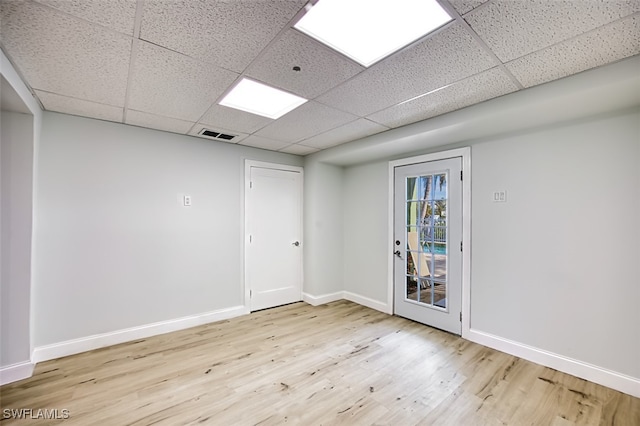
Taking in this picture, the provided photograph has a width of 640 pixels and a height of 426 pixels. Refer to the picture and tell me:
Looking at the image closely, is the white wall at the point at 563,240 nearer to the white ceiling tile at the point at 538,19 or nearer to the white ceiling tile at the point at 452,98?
the white ceiling tile at the point at 452,98

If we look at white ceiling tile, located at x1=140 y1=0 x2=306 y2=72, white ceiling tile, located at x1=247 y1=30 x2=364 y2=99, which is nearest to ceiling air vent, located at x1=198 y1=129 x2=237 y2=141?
white ceiling tile, located at x1=247 y1=30 x2=364 y2=99

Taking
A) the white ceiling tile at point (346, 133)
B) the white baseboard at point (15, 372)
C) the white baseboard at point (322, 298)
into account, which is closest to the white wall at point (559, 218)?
the white ceiling tile at point (346, 133)

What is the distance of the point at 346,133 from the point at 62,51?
2.58m

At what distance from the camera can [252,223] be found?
407 centimetres

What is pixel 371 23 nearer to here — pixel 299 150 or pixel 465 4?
pixel 465 4

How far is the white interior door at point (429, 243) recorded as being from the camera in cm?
323

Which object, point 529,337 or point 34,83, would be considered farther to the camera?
point 529,337

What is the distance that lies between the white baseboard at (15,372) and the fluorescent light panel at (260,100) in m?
2.87

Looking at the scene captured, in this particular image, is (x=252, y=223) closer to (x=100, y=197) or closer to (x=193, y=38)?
(x=100, y=197)

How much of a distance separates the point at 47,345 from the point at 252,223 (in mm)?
2454

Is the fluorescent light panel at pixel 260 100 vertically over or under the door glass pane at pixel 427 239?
over

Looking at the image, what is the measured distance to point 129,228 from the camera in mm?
3102

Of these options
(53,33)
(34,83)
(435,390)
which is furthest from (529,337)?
(34,83)

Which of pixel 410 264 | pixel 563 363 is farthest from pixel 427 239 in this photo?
pixel 563 363
